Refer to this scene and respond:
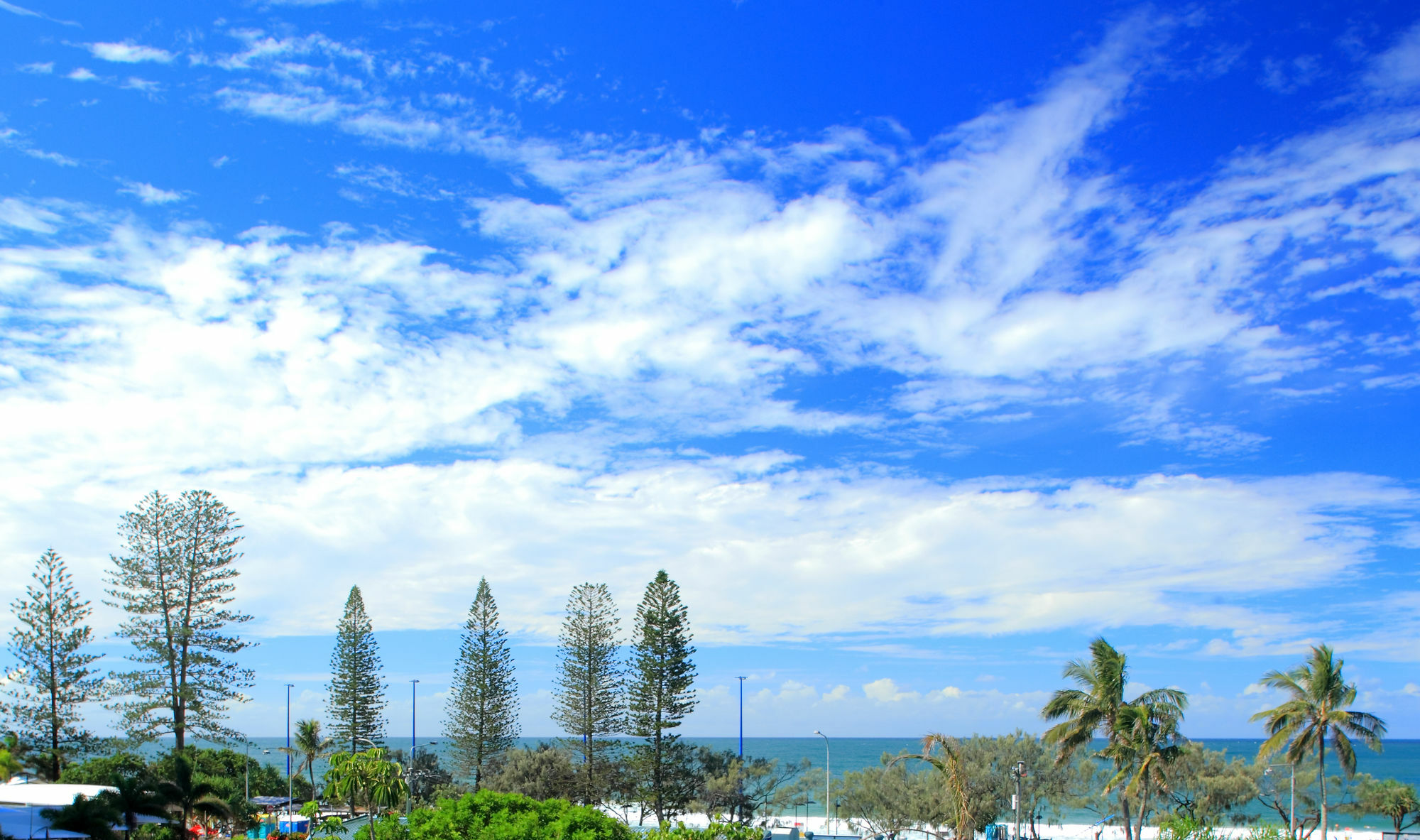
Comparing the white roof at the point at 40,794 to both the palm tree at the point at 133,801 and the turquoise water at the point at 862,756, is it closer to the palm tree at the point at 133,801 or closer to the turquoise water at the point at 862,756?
the palm tree at the point at 133,801

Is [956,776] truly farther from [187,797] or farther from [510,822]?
[187,797]

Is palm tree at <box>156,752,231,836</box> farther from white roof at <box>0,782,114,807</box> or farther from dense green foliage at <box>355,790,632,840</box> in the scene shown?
dense green foliage at <box>355,790,632,840</box>

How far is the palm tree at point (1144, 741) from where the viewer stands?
2403 centimetres

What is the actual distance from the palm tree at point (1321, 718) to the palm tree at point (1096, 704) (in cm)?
486

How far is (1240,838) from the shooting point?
33406 millimetres

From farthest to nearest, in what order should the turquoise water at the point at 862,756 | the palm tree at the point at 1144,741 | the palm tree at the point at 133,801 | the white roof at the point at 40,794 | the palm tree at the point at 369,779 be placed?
1. the turquoise water at the point at 862,756
2. the palm tree at the point at 1144,741
3. the palm tree at the point at 133,801
4. the palm tree at the point at 369,779
5. the white roof at the point at 40,794


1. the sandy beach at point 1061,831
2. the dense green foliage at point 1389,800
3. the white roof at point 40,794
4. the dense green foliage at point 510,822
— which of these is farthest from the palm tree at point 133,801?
the dense green foliage at point 1389,800

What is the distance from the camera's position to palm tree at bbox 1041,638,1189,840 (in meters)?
24.5

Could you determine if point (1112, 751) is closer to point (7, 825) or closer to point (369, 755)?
point (369, 755)

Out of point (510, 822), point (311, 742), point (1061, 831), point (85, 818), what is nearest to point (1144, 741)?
point (510, 822)

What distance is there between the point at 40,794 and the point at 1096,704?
81.2ft

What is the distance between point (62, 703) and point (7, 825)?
74.1 feet

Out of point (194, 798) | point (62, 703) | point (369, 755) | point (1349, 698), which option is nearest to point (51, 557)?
point (62, 703)

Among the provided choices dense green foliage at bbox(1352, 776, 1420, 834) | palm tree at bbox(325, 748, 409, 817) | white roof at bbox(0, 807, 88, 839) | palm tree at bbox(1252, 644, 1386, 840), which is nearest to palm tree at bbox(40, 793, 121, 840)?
white roof at bbox(0, 807, 88, 839)
